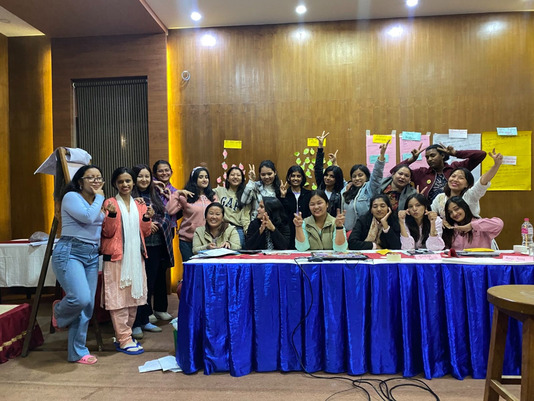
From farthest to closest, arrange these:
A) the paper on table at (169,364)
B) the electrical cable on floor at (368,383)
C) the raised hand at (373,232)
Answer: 1. the raised hand at (373,232)
2. the paper on table at (169,364)
3. the electrical cable on floor at (368,383)

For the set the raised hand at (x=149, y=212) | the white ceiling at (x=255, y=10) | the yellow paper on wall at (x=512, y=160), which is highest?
the white ceiling at (x=255, y=10)

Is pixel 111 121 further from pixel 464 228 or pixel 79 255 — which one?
pixel 464 228

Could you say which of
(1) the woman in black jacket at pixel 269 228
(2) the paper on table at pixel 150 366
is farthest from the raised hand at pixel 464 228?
(2) the paper on table at pixel 150 366

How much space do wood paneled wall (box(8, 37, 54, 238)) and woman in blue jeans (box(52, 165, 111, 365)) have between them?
8.67 ft

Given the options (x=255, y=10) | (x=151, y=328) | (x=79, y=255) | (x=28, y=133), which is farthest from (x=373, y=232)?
(x=28, y=133)

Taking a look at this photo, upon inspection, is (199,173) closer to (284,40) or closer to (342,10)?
(284,40)

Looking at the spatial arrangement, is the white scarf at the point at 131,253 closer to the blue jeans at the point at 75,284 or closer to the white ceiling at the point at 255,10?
the blue jeans at the point at 75,284

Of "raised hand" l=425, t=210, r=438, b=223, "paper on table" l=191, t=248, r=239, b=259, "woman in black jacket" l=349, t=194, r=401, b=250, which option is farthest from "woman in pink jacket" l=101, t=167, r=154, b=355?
"raised hand" l=425, t=210, r=438, b=223

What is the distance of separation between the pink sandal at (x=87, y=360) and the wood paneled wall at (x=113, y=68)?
2.47 meters

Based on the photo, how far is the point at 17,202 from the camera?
482 centimetres

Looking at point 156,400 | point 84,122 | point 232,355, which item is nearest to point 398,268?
point 232,355

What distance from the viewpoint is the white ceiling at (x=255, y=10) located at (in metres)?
4.05

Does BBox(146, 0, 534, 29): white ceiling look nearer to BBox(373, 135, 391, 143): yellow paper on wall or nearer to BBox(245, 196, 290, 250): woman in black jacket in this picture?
BBox(373, 135, 391, 143): yellow paper on wall

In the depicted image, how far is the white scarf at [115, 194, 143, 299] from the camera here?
8.98 feet
